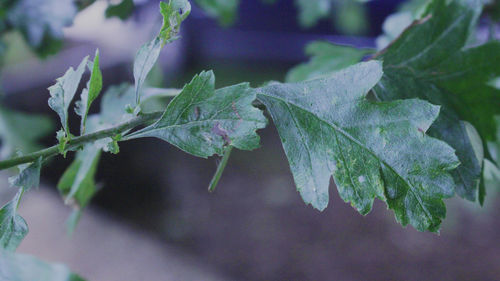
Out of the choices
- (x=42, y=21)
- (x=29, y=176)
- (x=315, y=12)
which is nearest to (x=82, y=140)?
(x=29, y=176)

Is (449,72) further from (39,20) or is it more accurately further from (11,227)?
(39,20)

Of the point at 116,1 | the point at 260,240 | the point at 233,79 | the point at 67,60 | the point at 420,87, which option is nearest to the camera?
the point at 420,87

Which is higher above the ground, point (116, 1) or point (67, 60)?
point (116, 1)

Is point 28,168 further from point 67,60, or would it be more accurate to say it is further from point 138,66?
point 67,60

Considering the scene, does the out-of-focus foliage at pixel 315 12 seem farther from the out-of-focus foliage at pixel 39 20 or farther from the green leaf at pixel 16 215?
the green leaf at pixel 16 215

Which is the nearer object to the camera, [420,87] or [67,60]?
[420,87]

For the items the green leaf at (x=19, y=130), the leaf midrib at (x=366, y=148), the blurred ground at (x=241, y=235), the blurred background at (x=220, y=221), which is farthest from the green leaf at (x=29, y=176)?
the blurred ground at (x=241, y=235)

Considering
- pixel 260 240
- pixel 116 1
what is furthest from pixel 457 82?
pixel 260 240
